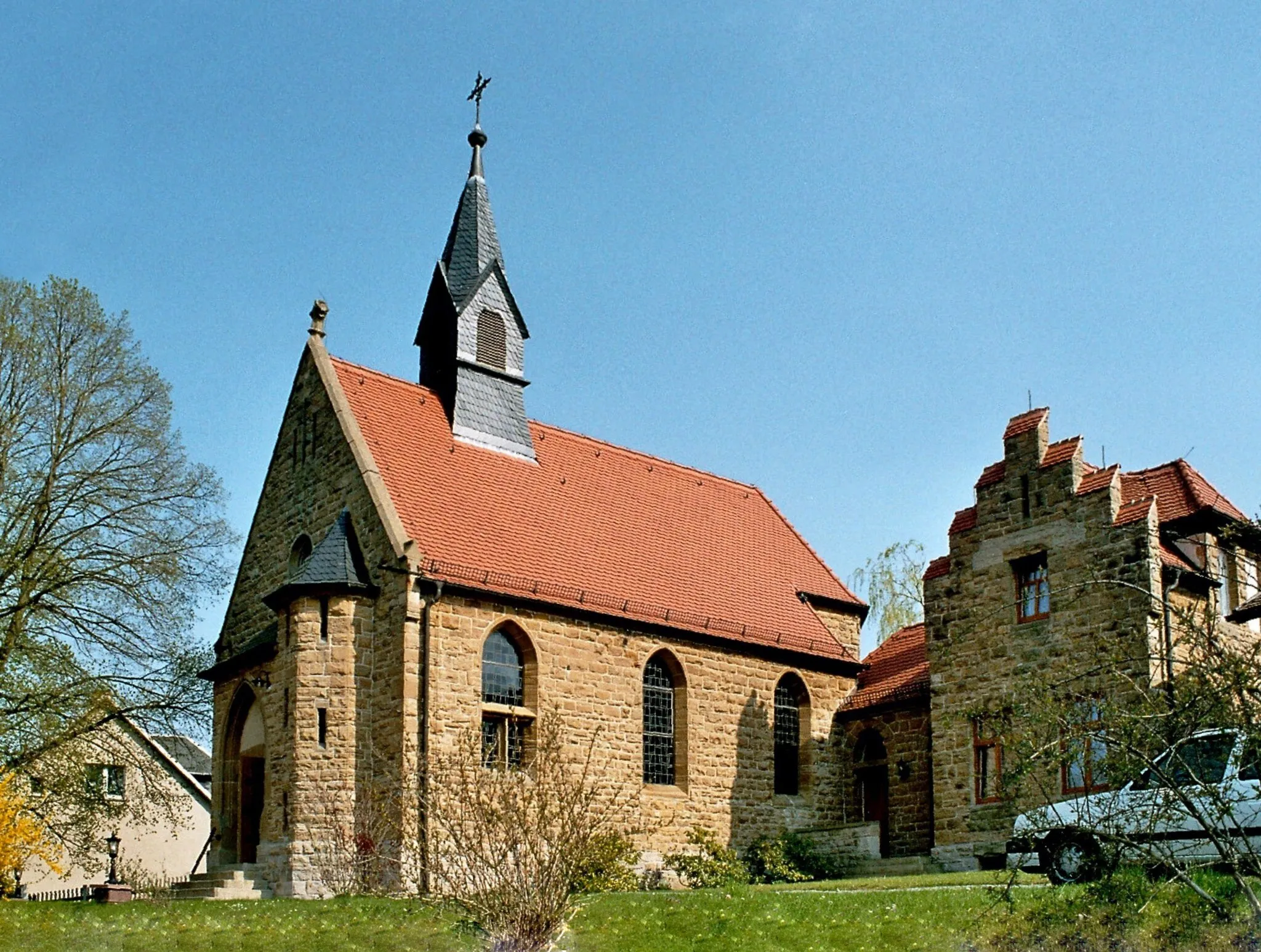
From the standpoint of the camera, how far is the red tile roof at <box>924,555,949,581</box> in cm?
2520

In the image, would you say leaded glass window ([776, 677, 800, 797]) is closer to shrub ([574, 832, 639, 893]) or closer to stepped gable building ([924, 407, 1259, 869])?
stepped gable building ([924, 407, 1259, 869])

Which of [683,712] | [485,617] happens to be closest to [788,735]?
[683,712]

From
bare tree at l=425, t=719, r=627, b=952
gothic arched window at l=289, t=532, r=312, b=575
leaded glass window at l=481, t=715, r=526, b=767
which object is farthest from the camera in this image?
gothic arched window at l=289, t=532, r=312, b=575

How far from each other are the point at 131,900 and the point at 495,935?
8.71 m

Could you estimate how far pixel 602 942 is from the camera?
14875 mm

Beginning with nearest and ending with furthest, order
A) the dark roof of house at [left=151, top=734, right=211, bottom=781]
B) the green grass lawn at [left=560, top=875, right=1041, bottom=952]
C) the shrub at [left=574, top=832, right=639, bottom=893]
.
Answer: the green grass lawn at [left=560, top=875, right=1041, bottom=952] < the shrub at [left=574, top=832, right=639, bottom=893] < the dark roof of house at [left=151, top=734, right=211, bottom=781]

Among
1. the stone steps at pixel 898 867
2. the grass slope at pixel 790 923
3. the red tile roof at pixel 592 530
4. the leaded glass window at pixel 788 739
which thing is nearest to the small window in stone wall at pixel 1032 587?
the stone steps at pixel 898 867

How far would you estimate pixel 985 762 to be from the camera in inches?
953

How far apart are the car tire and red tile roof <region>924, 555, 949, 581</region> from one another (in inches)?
359

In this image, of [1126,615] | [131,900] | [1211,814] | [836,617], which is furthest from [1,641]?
[1211,814]

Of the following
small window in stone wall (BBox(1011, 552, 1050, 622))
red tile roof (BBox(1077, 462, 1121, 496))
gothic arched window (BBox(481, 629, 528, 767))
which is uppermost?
red tile roof (BBox(1077, 462, 1121, 496))

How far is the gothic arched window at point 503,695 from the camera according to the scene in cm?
2369

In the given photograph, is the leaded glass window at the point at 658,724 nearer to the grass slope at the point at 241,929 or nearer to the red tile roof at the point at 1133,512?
the grass slope at the point at 241,929

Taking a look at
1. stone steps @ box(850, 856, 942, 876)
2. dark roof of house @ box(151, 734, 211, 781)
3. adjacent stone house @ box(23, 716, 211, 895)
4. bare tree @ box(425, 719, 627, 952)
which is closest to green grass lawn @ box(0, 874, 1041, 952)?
bare tree @ box(425, 719, 627, 952)
